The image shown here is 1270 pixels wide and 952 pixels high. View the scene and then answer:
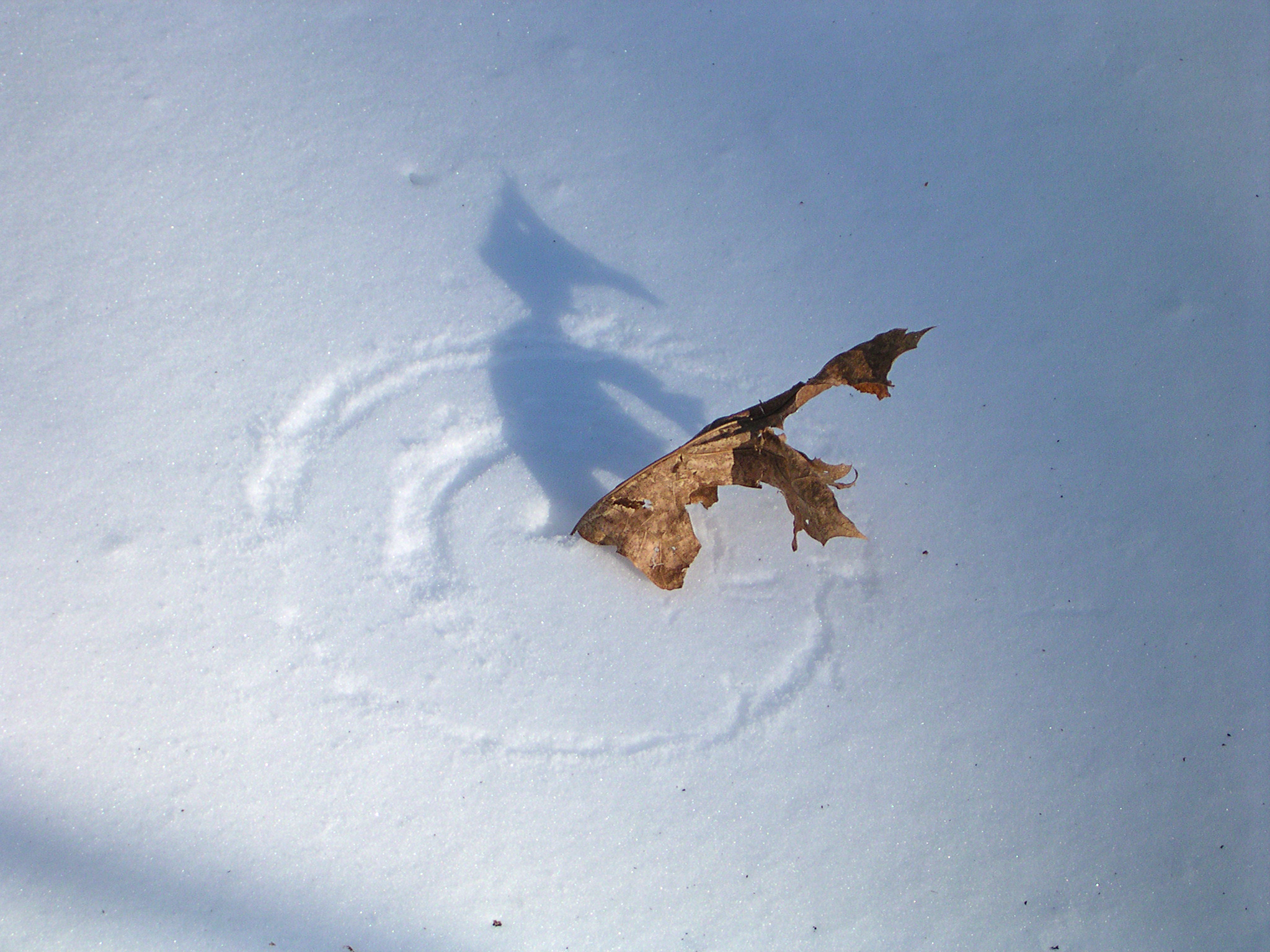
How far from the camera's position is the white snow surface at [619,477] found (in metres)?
1.39

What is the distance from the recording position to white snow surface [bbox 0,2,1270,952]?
1.39 m

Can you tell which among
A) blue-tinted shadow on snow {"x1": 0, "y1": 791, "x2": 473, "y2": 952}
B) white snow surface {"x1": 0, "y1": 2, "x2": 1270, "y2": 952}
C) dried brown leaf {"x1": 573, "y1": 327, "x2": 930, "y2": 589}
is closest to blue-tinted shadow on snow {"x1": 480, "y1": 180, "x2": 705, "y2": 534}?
white snow surface {"x1": 0, "y1": 2, "x2": 1270, "y2": 952}

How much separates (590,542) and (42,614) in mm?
905

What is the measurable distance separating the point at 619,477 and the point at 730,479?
19cm

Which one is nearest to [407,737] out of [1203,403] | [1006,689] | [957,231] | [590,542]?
[590,542]

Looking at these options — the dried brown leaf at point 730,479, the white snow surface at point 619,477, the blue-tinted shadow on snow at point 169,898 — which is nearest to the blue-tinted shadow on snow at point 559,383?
the white snow surface at point 619,477

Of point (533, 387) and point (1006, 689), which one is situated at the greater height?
point (533, 387)

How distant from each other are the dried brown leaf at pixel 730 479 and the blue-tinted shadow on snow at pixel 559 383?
4.3 inches

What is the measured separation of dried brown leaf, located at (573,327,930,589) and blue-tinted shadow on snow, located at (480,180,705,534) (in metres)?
0.11

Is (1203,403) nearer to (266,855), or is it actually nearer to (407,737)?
(407,737)

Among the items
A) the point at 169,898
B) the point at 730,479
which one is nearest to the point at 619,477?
the point at 730,479

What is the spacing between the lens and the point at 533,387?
4.89 feet

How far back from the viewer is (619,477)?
1472 mm

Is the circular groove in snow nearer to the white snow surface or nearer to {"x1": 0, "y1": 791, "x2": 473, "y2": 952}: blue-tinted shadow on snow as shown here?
the white snow surface
